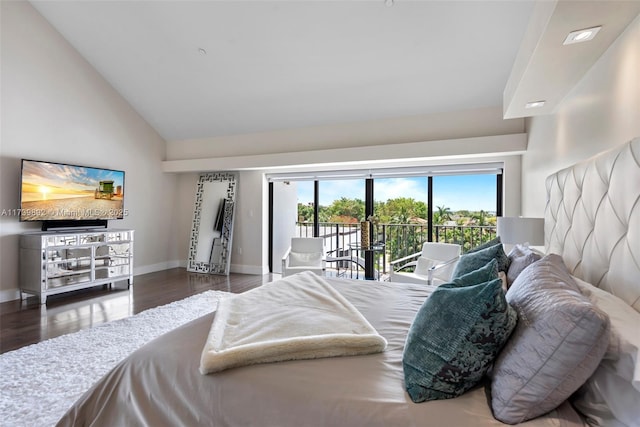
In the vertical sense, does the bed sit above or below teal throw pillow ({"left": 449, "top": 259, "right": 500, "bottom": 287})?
below

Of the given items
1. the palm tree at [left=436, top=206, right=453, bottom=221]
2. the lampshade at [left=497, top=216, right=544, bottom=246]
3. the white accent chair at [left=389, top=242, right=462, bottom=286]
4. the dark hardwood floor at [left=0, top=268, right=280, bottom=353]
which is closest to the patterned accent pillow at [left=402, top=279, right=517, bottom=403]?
the lampshade at [left=497, top=216, right=544, bottom=246]

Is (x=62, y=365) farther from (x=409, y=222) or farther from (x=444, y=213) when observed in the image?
(x=444, y=213)

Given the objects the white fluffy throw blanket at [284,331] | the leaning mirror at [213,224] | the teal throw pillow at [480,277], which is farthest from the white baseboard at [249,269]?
the teal throw pillow at [480,277]

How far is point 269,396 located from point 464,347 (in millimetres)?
696

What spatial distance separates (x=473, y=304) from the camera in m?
1.08

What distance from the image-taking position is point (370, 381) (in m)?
1.15

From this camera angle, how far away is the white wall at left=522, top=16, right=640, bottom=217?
1.53m

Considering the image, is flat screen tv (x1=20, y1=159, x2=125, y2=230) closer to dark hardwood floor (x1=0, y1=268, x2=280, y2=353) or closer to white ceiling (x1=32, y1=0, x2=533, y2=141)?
dark hardwood floor (x1=0, y1=268, x2=280, y2=353)

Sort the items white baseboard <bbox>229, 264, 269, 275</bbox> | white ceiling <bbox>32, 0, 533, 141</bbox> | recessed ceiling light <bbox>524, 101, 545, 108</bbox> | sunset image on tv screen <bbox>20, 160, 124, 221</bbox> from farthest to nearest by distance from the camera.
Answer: white baseboard <bbox>229, 264, 269, 275</bbox>
sunset image on tv screen <bbox>20, 160, 124, 221</bbox>
white ceiling <bbox>32, 0, 533, 141</bbox>
recessed ceiling light <bbox>524, 101, 545, 108</bbox>

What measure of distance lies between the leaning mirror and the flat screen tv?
4.68 feet

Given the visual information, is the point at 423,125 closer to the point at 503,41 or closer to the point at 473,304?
A: the point at 503,41

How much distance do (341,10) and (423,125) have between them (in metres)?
2.04

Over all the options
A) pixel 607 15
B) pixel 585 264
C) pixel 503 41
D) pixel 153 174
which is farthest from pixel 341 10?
pixel 153 174

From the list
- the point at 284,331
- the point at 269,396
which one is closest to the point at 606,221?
the point at 284,331
